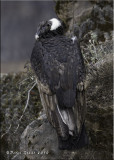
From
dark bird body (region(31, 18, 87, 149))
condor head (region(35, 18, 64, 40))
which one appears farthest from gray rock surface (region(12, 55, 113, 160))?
condor head (region(35, 18, 64, 40))

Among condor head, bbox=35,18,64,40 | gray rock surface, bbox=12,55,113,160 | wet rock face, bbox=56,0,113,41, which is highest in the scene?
wet rock face, bbox=56,0,113,41

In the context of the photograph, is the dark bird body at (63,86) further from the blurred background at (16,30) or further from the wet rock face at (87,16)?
the blurred background at (16,30)

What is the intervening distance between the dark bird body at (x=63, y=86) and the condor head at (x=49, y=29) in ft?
0.51

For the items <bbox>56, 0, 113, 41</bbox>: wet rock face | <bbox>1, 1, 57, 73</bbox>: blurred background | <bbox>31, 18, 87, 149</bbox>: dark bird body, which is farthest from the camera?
<bbox>1, 1, 57, 73</bbox>: blurred background

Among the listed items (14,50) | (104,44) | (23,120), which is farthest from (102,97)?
(14,50)

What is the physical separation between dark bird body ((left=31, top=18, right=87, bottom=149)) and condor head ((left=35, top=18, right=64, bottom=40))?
16 cm

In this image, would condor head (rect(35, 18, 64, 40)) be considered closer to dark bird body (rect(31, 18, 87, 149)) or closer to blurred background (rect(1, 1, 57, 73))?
dark bird body (rect(31, 18, 87, 149))

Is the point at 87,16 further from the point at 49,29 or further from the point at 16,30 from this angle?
the point at 16,30

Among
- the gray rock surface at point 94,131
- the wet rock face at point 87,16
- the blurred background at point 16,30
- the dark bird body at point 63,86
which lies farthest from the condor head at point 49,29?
the blurred background at point 16,30

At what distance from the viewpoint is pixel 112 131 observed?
4.07 metres

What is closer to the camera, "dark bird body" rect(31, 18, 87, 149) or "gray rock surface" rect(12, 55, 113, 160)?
"dark bird body" rect(31, 18, 87, 149)

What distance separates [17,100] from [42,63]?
188 cm

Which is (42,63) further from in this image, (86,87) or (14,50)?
(14,50)

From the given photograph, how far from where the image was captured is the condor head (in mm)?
4422
